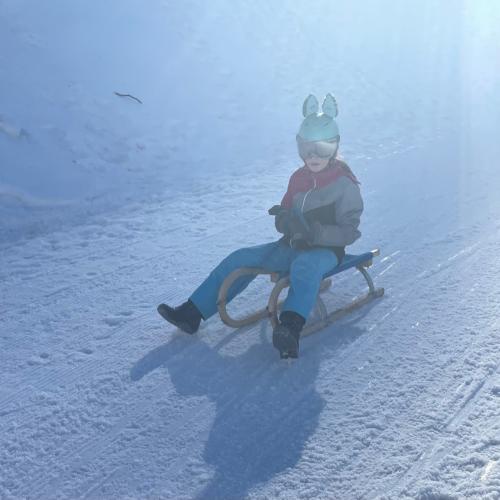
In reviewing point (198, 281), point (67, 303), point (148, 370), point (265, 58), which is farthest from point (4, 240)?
point (265, 58)

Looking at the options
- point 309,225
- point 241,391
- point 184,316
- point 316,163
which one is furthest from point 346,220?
point 241,391

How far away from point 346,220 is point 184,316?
3.59ft

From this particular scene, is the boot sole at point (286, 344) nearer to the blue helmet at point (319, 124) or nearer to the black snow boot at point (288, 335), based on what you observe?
the black snow boot at point (288, 335)

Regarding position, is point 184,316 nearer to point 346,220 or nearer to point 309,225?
point 309,225

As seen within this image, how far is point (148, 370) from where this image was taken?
137 inches

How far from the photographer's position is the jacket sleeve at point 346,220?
381 centimetres

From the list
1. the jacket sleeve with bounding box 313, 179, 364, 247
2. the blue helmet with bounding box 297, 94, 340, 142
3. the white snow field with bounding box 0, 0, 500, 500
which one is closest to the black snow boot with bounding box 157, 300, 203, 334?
the white snow field with bounding box 0, 0, 500, 500

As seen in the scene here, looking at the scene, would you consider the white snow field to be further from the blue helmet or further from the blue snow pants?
the blue helmet

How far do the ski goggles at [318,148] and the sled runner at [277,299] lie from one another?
668mm

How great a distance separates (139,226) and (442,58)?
12.1 m

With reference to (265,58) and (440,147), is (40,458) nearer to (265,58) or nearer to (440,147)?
(440,147)

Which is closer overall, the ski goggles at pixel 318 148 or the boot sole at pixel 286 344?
the boot sole at pixel 286 344

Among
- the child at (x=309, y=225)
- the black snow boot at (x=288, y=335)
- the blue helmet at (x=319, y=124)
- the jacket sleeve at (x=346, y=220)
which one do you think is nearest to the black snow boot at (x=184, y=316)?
the child at (x=309, y=225)

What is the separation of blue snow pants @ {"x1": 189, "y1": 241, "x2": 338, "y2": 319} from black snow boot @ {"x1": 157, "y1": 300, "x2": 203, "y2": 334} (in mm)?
36
